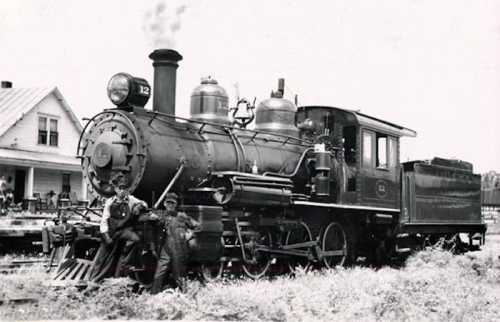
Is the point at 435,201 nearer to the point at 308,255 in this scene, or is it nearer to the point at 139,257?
the point at 308,255

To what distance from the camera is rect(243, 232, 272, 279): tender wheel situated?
9.16 m

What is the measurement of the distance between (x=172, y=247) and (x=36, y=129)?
781 inches

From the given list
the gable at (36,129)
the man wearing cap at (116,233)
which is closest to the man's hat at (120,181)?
the man wearing cap at (116,233)

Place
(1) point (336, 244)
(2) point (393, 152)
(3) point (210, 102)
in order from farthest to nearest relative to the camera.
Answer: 1. (2) point (393, 152)
2. (1) point (336, 244)
3. (3) point (210, 102)

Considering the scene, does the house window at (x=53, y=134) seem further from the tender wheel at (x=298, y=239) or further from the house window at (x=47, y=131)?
the tender wheel at (x=298, y=239)

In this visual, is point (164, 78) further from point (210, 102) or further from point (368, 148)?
point (368, 148)

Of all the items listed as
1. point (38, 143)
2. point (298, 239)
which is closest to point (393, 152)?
point (298, 239)

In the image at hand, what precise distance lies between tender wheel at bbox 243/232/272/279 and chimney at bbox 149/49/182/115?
2.41 metres

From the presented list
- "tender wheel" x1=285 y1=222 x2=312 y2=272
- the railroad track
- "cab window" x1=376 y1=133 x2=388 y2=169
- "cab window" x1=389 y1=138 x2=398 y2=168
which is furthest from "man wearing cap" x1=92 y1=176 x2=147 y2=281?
"cab window" x1=389 y1=138 x2=398 y2=168

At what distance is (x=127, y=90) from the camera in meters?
8.16

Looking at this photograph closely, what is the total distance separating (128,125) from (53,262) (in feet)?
7.60

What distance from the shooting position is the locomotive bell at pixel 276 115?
1097cm

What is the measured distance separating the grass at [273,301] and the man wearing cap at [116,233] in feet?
1.20

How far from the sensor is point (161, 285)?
23.9 ft
